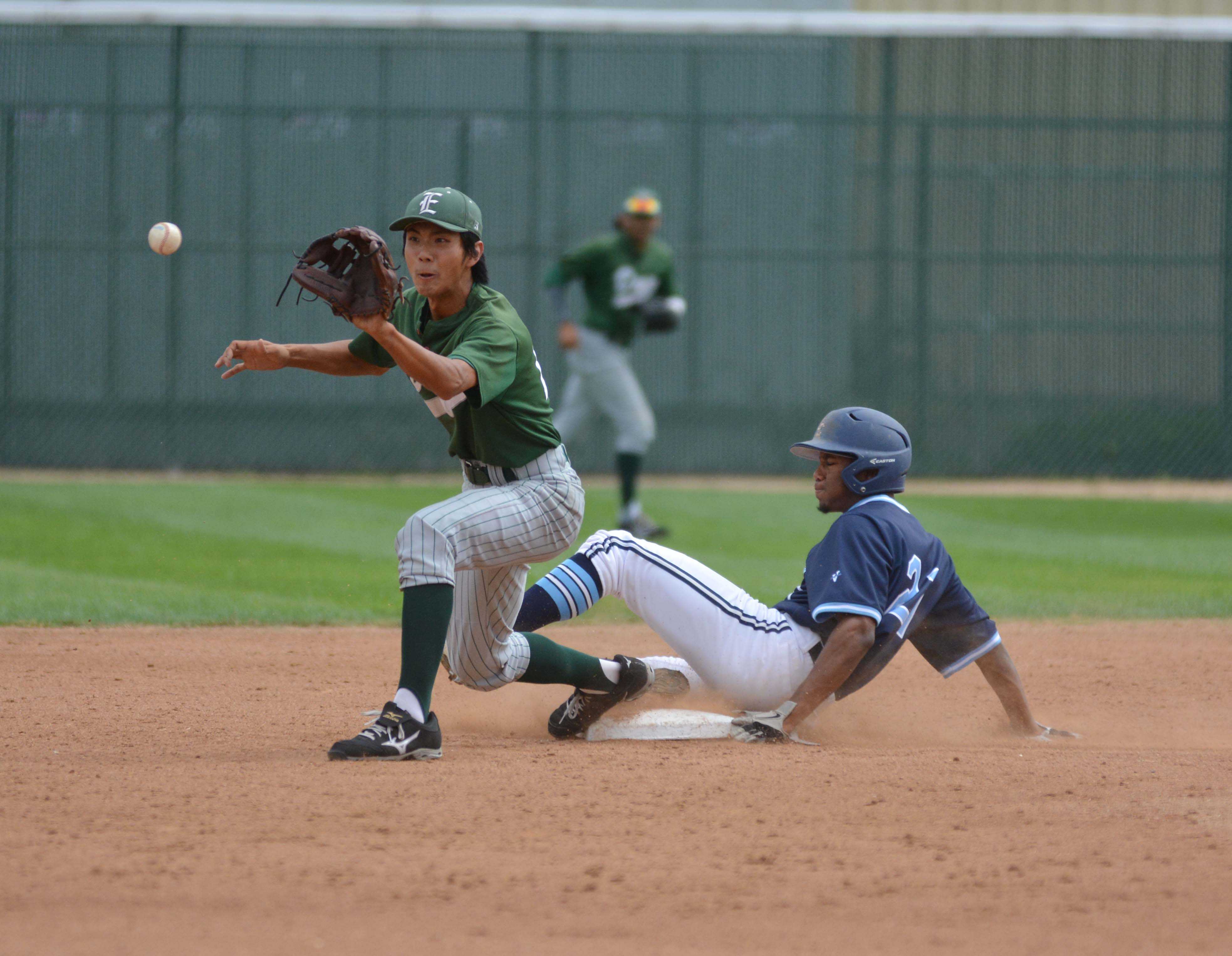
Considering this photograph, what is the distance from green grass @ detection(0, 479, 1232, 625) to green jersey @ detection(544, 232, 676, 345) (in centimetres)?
134

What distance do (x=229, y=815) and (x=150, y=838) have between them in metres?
0.21

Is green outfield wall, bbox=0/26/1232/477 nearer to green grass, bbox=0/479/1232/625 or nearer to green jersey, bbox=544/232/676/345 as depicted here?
green grass, bbox=0/479/1232/625

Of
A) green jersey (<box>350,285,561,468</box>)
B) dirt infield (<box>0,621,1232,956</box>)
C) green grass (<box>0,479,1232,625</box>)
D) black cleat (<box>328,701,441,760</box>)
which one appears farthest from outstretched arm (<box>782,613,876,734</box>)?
green grass (<box>0,479,1232,625</box>)

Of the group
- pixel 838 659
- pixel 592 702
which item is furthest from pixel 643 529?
pixel 838 659

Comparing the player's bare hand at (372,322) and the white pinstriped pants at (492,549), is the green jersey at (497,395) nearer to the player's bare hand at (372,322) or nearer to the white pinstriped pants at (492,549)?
the white pinstriped pants at (492,549)

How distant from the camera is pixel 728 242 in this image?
13461 mm

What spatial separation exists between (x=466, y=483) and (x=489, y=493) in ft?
0.88

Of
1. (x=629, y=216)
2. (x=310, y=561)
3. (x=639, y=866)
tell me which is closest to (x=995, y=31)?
(x=629, y=216)

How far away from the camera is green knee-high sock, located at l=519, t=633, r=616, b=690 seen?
395 centimetres

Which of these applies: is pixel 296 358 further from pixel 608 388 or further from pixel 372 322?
pixel 608 388

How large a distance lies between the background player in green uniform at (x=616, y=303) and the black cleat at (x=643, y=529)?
0.88 feet

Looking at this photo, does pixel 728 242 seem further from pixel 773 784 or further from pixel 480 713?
pixel 773 784

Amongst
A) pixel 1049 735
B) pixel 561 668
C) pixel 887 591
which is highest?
pixel 887 591

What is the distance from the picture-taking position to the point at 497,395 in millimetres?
3535
